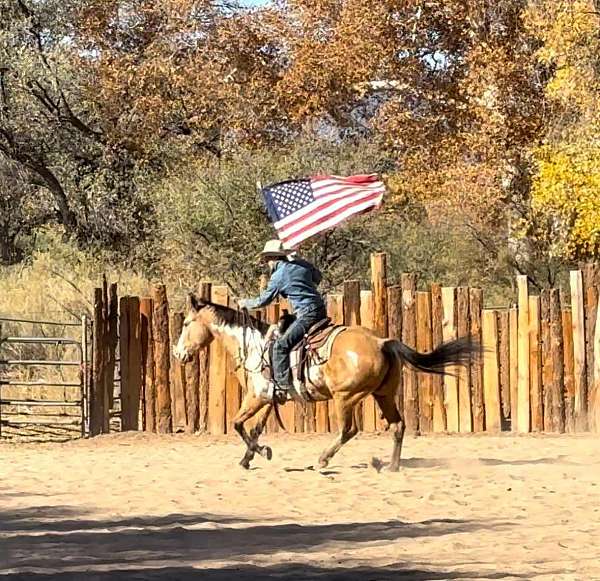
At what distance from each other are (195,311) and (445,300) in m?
3.87

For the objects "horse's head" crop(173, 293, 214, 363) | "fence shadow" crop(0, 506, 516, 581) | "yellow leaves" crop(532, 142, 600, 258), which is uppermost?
"yellow leaves" crop(532, 142, 600, 258)

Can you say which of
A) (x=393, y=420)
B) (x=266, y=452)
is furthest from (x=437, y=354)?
(x=266, y=452)

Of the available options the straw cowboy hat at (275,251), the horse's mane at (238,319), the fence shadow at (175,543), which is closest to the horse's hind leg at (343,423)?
the horse's mane at (238,319)

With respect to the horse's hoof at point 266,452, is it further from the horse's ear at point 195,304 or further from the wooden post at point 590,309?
the wooden post at point 590,309

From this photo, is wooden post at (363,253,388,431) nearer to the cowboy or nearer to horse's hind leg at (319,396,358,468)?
the cowboy

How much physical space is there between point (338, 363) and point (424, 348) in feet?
12.8

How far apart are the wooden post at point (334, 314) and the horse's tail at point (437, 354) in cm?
343

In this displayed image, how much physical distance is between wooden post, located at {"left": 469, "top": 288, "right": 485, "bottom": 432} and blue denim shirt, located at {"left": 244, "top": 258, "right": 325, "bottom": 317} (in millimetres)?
3911

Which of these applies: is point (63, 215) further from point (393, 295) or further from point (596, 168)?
point (393, 295)

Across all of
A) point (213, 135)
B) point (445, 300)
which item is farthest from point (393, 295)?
point (213, 135)

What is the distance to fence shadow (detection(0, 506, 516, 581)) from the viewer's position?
24.5 feet

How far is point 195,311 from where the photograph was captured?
1349 cm

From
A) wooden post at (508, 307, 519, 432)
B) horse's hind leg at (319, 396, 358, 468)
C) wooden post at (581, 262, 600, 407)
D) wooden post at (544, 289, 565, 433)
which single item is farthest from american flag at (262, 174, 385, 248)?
wooden post at (581, 262, 600, 407)

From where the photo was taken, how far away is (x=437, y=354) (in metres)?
12.6
